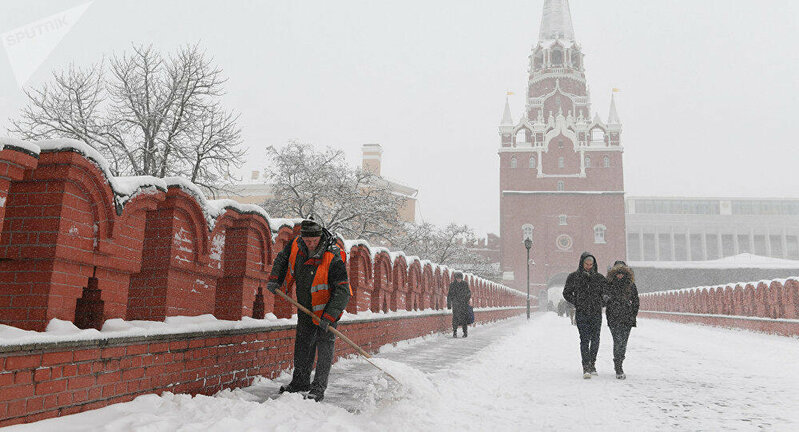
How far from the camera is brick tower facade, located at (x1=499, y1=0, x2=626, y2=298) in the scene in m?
58.9

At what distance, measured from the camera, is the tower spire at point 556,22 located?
70500 millimetres

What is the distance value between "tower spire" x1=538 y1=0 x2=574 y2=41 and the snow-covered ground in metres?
68.2

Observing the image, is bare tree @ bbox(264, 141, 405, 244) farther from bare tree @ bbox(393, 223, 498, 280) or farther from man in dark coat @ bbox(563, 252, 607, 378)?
man in dark coat @ bbox(563, 252, 607, 378)

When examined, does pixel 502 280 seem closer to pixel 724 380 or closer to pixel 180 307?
pixel 724 380

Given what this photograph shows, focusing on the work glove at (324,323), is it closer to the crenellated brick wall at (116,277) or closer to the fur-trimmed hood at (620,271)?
the crenellated brick wall at (116,277)

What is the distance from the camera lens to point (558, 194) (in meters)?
60.0

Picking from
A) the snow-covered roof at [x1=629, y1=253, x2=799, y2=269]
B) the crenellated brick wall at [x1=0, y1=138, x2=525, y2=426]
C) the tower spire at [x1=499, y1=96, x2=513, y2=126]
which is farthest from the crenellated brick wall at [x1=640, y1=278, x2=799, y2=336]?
the tower spire at [x1=499, y1=96, x2=513, y2=126]

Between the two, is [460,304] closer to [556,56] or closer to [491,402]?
[491,402]

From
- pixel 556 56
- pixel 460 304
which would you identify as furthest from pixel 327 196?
pixel 556 56

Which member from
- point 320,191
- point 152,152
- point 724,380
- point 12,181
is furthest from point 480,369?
point 320,191

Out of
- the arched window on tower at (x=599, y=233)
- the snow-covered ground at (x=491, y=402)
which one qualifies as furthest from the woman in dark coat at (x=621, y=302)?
the arched window on tower at (x=599, y=233)

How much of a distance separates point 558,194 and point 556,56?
19.2m

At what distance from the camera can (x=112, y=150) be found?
867 inches

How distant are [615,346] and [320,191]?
25.7 meters
